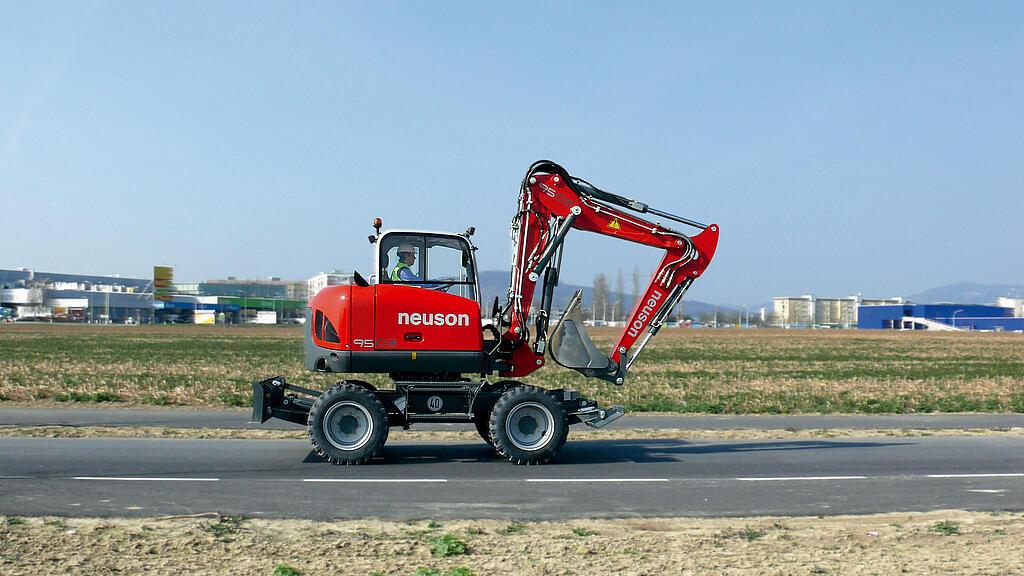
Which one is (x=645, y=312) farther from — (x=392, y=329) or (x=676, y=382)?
(x=676, y=382)

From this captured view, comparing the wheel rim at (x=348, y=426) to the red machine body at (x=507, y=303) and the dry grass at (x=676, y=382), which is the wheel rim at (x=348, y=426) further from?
the dry grass at (x=676, y=382)

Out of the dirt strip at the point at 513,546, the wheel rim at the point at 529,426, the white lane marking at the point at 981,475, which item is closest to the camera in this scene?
the dirt strip at the point at 513,546

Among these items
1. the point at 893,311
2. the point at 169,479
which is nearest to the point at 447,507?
the point at 169,479

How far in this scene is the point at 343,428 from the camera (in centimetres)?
1211

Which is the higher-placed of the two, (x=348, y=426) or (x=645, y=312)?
(x=645, y=312)

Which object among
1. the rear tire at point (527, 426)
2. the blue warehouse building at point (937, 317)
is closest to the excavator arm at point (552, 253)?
the rear tire at point (527, 426)

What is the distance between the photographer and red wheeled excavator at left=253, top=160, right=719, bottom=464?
12078mm

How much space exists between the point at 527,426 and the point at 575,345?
143cm

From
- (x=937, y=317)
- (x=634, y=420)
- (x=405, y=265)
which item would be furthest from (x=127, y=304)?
(x=405, y=265)

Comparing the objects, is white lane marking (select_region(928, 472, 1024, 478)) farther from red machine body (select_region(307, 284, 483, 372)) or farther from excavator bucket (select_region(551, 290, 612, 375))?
red machine body (select_region(307, 284, 483, 372))

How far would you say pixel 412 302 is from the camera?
1212cm

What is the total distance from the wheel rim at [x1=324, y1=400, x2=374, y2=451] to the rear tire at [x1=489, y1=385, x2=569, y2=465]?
160 centimetres

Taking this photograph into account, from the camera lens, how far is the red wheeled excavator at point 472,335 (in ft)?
39.6

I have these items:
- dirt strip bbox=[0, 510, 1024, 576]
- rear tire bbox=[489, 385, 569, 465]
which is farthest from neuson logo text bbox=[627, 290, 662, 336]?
dirt strip bbox=[0, 510, 1024, 576]
